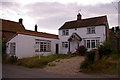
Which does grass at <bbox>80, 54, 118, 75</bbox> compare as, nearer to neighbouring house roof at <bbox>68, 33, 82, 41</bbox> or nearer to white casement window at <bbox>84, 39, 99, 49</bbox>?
white casement window at <bbox>84, 39, 99, 49</bbox>

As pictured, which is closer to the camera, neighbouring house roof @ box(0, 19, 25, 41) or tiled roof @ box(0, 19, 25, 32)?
neighbouring house roof @ box(0, 19, 25, 41)

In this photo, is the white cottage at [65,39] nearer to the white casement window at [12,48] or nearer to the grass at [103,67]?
the white casement window at [12,48]

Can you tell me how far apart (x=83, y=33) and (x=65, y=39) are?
4012mm

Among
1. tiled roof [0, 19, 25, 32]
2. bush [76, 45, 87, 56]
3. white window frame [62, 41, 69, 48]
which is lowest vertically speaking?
bush [76, 45, 87, 56]

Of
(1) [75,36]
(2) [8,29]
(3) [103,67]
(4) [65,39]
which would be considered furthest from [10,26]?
(3) [103,67]

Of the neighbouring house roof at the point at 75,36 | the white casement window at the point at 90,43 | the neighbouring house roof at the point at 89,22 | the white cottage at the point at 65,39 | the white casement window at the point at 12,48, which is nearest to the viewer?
the white cottage at the point at 65,39

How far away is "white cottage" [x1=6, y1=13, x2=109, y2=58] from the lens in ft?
56.3

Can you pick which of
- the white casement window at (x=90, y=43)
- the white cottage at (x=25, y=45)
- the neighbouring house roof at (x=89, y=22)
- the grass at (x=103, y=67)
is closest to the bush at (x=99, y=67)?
the grass at (x=103, y=67)

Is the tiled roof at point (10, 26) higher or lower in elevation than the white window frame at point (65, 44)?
higher

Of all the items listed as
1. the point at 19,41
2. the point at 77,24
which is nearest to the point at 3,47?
the point at 19,41

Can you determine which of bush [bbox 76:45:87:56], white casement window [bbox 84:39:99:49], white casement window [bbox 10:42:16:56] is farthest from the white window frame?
white casement window [bbox 10:42:16:56]

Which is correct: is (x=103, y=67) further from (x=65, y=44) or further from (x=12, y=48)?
(x=65, y=44)

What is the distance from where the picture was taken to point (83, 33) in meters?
22.3

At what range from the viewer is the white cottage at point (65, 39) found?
56.3 feet
